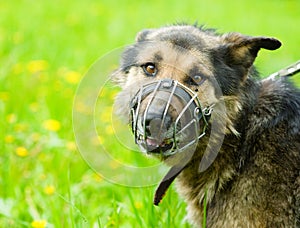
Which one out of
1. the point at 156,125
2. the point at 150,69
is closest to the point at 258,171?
the point at 156,125

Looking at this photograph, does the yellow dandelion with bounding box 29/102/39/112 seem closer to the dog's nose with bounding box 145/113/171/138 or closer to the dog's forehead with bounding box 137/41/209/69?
the dog's forehead with bounding box 137/41/209/69

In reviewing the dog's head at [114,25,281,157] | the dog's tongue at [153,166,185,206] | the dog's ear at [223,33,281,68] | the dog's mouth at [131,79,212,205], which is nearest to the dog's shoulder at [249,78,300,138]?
the dog's head at [114,25,281,157]

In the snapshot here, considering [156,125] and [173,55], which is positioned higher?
[173,55]

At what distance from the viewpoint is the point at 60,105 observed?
5.58 m

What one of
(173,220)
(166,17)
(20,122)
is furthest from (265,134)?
(166,17)

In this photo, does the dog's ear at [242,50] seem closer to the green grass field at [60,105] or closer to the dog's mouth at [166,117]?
the dog's mouth at [166,117]

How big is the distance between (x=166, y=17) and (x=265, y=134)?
899cm

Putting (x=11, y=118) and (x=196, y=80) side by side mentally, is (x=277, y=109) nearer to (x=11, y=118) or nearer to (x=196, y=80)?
(x=196, y=80)

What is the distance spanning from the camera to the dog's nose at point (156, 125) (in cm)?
278

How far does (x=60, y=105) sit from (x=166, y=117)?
116 inches

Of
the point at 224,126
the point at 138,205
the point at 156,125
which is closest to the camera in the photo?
the point at 156,125

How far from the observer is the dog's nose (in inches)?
109

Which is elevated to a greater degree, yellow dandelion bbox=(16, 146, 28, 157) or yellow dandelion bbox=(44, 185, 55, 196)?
yellow dandelion bbox=(16, 146, 28, 157)

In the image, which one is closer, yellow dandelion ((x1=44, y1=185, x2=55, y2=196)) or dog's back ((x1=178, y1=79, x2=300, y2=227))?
dog's back ((x1=178, y1=79, x2=300, y2=227))
